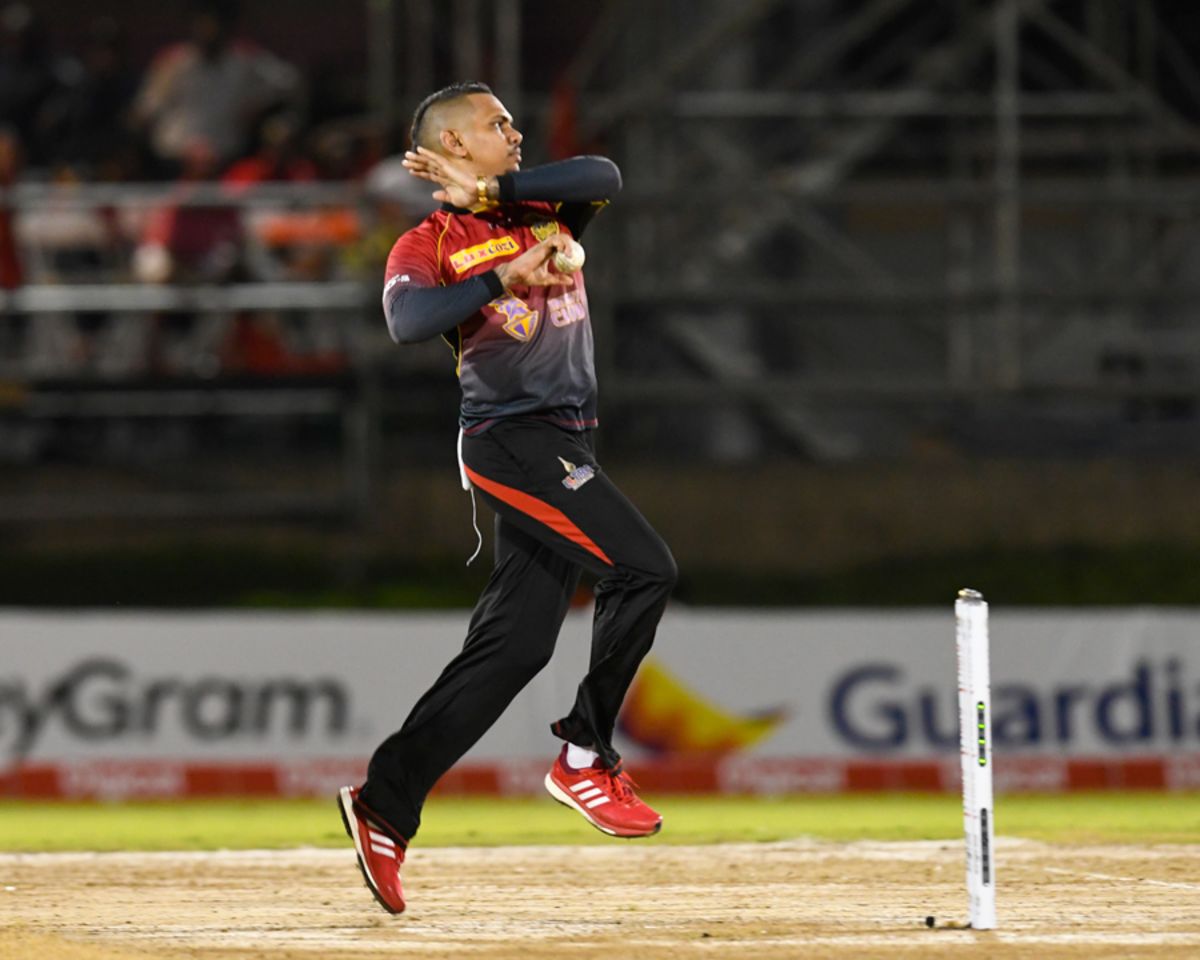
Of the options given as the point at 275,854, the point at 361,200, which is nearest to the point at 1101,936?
the point at 275,854

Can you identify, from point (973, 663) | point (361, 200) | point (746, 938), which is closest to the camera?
point (973, 663)

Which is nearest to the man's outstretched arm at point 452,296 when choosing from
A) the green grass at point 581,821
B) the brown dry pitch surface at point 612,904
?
the brown dry pitch surface at point 612,904

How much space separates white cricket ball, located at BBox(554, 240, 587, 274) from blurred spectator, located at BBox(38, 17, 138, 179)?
1089cm

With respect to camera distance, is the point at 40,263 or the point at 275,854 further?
the point at 40,263

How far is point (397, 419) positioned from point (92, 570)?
2606 millimetres

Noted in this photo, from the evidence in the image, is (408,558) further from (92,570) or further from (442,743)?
(442,743)

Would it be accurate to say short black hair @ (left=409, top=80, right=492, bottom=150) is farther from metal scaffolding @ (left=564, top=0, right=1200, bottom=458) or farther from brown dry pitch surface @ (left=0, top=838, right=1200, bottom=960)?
metal scaffolding @ (left=564, top=0, right=1200, bottom=458)

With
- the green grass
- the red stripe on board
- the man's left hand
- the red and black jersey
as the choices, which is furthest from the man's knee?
the red stripe on board

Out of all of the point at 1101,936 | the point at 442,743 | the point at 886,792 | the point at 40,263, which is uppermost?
the point at 40,263

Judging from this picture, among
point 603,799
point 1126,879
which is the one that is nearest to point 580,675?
point 1126,879

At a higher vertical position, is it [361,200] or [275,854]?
[361,200]

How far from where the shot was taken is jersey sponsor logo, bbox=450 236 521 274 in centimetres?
706

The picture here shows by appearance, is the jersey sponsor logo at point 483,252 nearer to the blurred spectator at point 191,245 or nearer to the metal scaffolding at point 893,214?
the metal scaffolding at point 893,214

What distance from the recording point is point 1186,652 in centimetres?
1435
